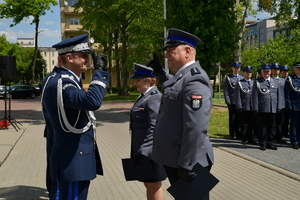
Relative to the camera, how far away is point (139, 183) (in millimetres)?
5805

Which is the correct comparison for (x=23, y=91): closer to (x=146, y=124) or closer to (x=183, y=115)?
(x=146, y=124)

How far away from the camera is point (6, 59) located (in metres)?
12.7

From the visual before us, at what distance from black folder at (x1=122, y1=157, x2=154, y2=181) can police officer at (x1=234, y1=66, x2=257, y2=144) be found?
6.02 m

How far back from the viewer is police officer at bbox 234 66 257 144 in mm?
9352

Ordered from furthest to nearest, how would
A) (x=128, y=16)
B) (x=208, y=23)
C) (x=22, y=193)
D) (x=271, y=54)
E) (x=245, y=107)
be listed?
(x=271, y=54)
(x=128, y=16)
(x=208, y=23)
(x=245, y=107)
(x=22, y=193)

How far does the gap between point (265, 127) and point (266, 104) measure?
575mm

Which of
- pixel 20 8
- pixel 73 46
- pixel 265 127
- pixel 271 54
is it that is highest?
pixel 20 8

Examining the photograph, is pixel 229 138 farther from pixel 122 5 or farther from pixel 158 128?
pixel 122 5

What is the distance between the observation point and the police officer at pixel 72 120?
294 cm

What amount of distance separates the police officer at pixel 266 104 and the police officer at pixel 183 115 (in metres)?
5.79

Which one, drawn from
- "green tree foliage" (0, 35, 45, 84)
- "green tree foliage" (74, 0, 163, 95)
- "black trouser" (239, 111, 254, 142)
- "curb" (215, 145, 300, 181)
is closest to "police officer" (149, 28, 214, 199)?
"curb" (215, 145, 300, 181)

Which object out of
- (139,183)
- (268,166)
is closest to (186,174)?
(139,183)

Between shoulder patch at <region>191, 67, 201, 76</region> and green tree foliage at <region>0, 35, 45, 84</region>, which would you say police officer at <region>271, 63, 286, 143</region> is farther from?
green tree foliage at <region>0, 35, 45, 84</region>

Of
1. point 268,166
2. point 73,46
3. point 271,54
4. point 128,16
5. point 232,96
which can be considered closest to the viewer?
point 73,46
